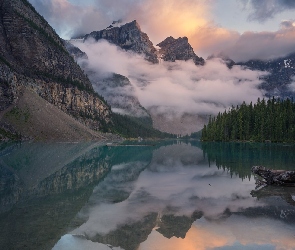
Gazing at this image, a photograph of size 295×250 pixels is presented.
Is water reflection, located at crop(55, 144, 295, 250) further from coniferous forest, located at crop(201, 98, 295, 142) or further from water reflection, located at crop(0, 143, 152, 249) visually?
coniferous forest, located at crop(201, 98, 295, 142)

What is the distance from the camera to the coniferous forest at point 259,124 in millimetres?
153000

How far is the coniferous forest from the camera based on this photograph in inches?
6024

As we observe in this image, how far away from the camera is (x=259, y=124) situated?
164 metres

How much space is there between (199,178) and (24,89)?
594 feet

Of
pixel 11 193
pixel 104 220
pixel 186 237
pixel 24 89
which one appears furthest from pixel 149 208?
pixel 24 89

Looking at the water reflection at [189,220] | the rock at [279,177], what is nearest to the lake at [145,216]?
the water reflection at [189,220]

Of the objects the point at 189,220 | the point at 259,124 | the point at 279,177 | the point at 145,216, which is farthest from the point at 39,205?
the point at 259,124

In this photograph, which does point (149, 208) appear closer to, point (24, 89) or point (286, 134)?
point (286, 134)

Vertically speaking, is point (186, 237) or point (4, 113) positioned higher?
point (4, 113)

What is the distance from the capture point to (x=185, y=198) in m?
22.1

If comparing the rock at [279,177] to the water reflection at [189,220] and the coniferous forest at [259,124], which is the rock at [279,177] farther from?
the coniferous forest at [259,124]

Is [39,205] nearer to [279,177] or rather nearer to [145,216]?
[145,216]

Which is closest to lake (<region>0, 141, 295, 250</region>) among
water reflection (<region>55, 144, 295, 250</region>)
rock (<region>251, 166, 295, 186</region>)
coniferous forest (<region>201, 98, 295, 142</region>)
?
water reflection (<region>55, 144, 295, 250</region>)

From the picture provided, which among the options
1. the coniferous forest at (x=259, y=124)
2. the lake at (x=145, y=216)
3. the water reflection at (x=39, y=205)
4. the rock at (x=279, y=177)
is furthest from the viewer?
the coniferous forest at (x=259, y=124)
